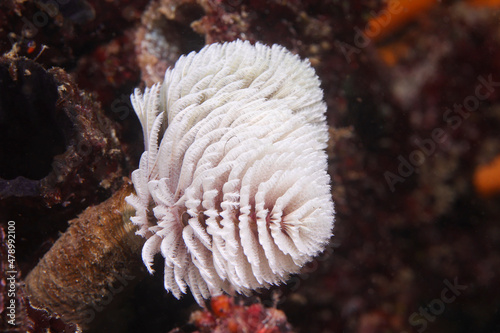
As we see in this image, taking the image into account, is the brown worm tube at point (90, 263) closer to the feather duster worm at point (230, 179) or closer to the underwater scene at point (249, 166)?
the underwater scene at point (249, 166)

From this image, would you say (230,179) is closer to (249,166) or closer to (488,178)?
(249,166)

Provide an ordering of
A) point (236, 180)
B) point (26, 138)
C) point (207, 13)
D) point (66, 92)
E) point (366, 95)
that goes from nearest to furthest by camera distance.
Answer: point (236, 180)
point (66, 92)
point (26, 138)
point (207, 13)
point (366, 95)

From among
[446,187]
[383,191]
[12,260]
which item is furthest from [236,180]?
[446,187]

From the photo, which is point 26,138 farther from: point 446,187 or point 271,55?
point 446,187

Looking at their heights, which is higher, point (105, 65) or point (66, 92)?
point (105, 65)

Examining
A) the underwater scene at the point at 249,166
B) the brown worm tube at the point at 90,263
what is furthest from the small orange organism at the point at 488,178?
the brown worm tube at the point at 90,263

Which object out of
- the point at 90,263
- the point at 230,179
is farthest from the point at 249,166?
the point at 90,263
